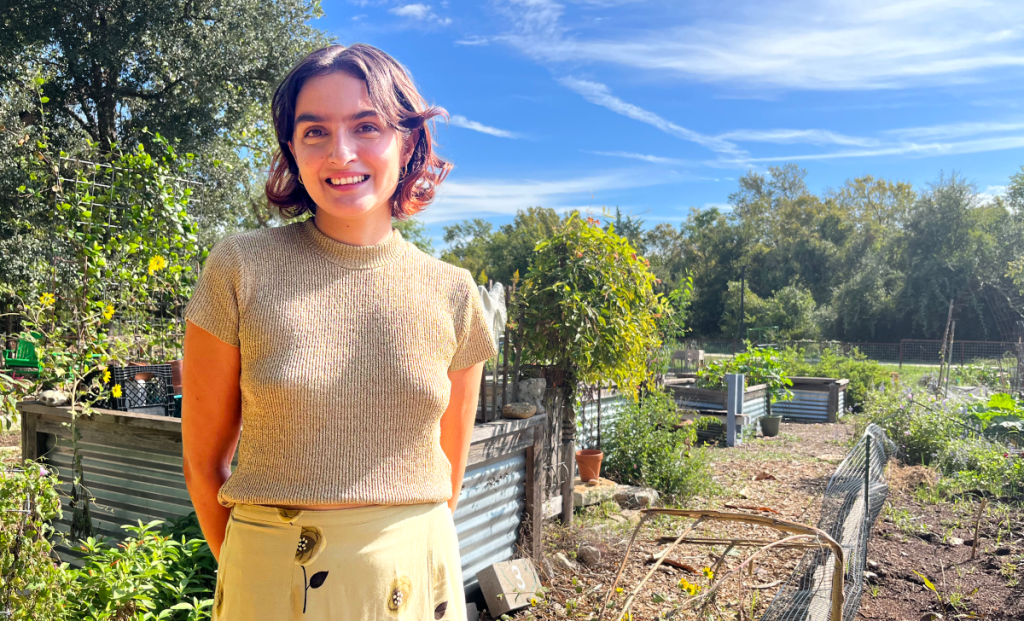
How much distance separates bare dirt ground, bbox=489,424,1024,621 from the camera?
3.72 metres

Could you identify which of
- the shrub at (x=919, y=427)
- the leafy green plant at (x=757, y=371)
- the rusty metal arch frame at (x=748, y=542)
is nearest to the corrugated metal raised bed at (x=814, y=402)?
the leafy green plant at (x=757, y=371)

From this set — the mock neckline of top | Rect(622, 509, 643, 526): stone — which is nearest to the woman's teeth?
the mock neckline of top

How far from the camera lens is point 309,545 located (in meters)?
1.11

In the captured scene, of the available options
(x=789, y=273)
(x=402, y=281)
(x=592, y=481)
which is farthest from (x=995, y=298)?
(x=402, y=281)

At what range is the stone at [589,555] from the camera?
14.6 feet

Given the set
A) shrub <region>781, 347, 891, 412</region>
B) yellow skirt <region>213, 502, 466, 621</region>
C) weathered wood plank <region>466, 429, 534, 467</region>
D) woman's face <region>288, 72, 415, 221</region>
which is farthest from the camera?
shrub <region>781, 347, 891, 412</region>

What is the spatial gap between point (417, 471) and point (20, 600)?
6.54 ft

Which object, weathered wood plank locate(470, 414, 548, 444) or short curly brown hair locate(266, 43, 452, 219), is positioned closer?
short curly brown hair locate(266, 43, 452, 219)

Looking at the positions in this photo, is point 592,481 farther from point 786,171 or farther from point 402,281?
point 786,171

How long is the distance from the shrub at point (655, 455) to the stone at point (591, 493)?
17.7 inches

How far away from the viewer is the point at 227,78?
42.4ft

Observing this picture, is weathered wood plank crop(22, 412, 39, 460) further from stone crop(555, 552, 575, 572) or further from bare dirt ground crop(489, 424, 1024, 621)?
stone crop(555, 552, 575, 572)

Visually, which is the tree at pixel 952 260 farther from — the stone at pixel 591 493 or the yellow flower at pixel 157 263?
the yellow flower at pixel 157 263

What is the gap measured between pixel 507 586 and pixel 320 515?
286cm
